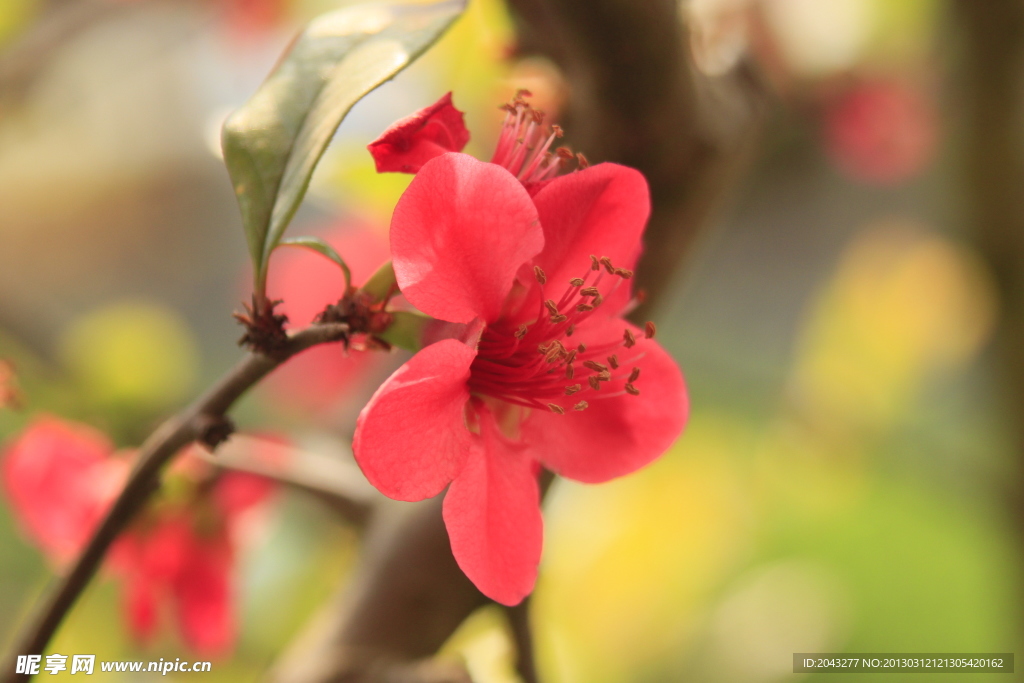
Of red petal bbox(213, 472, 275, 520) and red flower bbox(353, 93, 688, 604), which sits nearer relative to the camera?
red flower bbox(353, 93, 688, 604)

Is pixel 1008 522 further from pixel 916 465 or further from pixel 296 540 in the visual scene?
pixel 296 540

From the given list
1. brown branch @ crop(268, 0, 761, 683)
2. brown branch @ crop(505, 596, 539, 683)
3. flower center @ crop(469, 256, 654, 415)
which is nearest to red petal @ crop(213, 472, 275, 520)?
brown branch @ crop(268, 0, 761, 683)

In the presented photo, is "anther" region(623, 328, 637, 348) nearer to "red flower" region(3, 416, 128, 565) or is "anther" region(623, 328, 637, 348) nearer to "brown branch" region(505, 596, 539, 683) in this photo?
"brown branch" region(505, 596, 539, 683)

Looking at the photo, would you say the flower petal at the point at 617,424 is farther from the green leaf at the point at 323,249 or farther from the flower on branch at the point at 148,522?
the flower on branch at the point at 148,522

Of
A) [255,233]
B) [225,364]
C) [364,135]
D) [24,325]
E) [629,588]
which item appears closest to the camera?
[255,233]

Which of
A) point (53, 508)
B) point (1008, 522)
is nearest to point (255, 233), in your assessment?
point (53, 508)

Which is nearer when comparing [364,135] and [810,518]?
[364,135]

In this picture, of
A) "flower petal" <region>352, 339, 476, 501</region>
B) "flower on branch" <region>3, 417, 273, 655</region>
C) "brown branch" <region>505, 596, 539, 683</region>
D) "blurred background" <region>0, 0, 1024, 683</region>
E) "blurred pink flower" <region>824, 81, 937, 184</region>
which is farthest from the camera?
"blurred pink flower" <region>824, 81, 937, 184</region>
